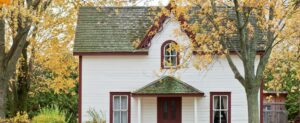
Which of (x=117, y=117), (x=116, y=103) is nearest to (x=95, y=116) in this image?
(x=117, y=117)

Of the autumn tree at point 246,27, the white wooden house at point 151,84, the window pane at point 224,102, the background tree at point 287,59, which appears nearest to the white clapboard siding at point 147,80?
the white wooden house at point 151,84

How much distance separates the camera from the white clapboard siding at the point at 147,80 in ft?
87.9

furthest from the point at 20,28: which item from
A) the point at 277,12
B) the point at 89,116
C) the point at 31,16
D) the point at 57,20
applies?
the point at 57,20

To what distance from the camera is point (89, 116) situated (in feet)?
87.2

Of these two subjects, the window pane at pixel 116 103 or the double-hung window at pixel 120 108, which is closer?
the double-hung window at pixel 120 108

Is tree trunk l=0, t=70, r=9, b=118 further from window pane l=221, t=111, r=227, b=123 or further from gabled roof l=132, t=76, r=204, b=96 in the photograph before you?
window pane l=221, t=111, r=227, b=123

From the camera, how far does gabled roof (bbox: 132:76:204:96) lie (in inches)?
1025

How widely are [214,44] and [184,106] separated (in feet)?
31.6

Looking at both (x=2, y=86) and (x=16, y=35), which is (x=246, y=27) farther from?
(x=2, y=86)

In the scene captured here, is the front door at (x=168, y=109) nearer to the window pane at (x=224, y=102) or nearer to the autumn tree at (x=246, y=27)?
the window pane at (x=224, y=102)

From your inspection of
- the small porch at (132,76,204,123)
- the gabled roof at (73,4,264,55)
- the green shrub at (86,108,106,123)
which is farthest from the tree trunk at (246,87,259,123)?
the green shrub at (86,108,106,123)

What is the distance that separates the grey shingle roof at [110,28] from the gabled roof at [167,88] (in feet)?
5.99

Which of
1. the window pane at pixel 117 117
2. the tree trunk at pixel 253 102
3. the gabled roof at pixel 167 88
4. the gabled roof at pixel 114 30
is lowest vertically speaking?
the window pane at pixel 117 117

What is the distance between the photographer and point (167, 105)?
27094mm
